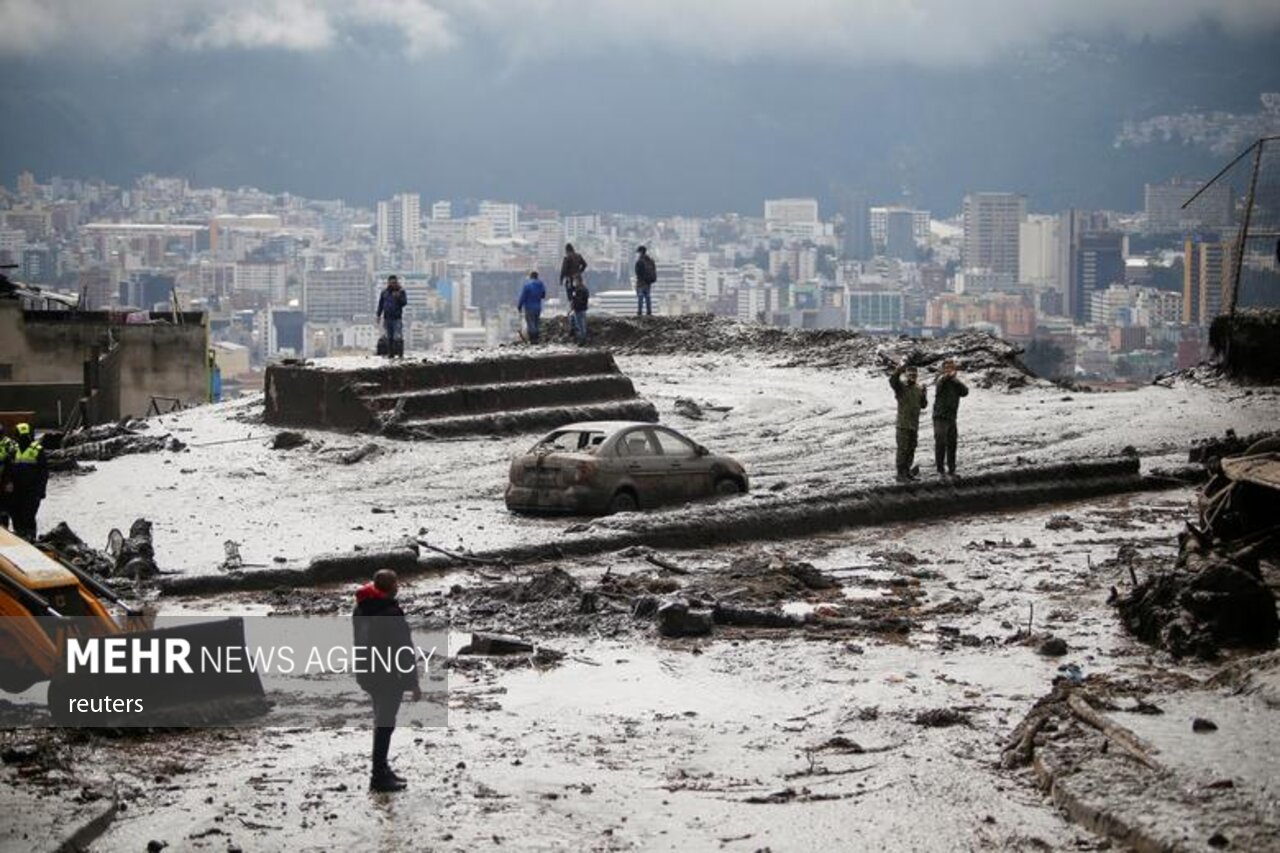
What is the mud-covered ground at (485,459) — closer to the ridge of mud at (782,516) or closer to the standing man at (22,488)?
the ridge of mud at (782,516)

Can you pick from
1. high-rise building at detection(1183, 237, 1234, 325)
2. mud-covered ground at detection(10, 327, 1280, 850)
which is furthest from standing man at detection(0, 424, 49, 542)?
high-rise building at detection(1183, 237, 1234, 325)

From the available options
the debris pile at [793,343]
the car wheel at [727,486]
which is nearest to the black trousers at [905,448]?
the car wheel at [727,486]

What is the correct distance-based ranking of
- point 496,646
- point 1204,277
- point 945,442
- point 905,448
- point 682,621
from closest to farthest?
point 496,646 < point 682,621 < point 905,448 < point 945,442 < point 1204,277

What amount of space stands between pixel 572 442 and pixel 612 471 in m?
0.87

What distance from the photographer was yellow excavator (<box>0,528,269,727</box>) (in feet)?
46.8

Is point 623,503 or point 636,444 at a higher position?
point 636,444

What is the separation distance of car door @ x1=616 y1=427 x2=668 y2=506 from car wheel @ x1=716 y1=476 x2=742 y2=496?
93 centimetres

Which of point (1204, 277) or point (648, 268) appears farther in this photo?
point (1204, 277)

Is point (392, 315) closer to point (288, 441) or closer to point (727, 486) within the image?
point (288, 441)

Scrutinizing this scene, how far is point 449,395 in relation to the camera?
34438mm

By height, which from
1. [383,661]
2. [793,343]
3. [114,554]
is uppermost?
[793,343]

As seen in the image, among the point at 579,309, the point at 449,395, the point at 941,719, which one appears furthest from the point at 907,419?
the point at 579,309

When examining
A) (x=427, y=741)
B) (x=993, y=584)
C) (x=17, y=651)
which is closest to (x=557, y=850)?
(x=427, y=741)

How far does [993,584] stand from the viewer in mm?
21078
